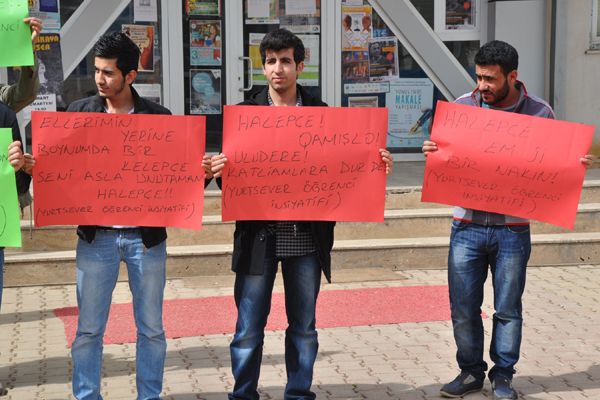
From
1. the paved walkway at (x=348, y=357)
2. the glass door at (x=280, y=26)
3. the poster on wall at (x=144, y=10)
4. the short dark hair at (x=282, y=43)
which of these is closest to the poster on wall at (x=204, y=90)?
the glass door at (x=280, y=26)

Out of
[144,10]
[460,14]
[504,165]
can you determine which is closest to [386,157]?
[504,165]

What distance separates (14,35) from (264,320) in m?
1.95

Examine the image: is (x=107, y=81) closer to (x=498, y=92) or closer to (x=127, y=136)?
(x=127, y=136)

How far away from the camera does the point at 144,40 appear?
11.5 metres

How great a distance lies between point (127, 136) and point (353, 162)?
45.2 inches

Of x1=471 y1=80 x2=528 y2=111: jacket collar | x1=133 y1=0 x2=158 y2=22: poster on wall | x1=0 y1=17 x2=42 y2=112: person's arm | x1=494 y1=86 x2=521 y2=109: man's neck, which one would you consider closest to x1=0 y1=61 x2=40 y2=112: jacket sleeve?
x1=0 y1=17 x2=42 y2=112: person's arm

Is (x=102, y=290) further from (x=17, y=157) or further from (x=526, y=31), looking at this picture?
(x=526, y=31)

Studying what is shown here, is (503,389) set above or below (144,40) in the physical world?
below

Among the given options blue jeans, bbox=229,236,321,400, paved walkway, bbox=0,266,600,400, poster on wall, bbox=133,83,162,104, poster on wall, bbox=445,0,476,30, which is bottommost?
paved walkway, bbox=0,266,600,400

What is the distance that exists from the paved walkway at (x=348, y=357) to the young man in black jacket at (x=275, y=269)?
0.67 metres

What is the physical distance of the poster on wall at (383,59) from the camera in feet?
39.8

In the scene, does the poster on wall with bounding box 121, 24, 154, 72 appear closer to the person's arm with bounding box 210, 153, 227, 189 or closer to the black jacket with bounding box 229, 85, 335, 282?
the black jacket with bounding box 229, 85, 335, 282

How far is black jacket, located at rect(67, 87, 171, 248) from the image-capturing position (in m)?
5.23

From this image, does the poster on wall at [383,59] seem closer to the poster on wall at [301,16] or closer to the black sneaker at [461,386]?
the poster on wall at [301,16]
